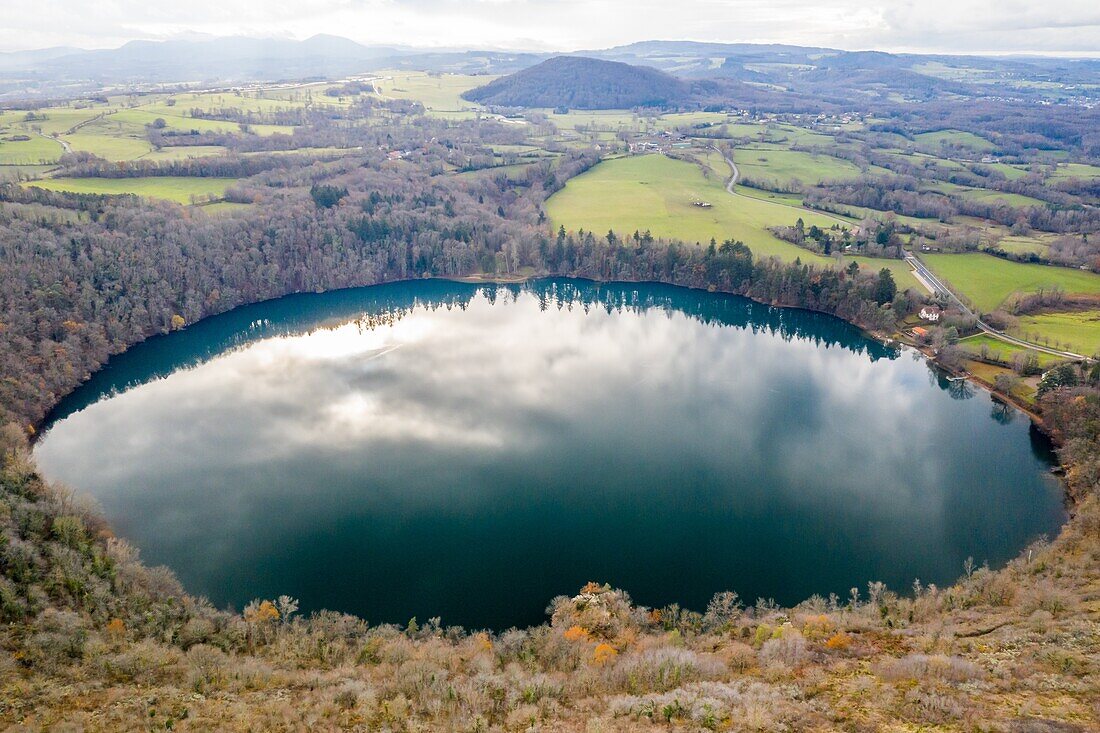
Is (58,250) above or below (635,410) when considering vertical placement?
above

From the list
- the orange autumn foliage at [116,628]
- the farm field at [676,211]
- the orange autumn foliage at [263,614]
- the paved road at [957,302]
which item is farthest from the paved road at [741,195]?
the orange autumn foliage at [116,628]

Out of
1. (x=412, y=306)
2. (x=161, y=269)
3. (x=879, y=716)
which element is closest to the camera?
(x=879, y=716)

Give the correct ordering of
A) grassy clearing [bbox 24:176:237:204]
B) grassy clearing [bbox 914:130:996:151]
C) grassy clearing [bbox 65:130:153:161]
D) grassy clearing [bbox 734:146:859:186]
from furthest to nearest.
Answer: grassy clearing [bbox 914:130:996:151] → grassy clearing [bbox 734:146:859:186] → grassy clearing [bbox 65:130:153:161] → grassy clearing [bbox 24:176:237:204]

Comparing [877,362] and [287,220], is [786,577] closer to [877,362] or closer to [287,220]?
[877,362]

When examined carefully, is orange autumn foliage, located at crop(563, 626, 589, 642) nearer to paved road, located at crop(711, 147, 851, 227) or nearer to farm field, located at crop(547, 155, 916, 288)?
farm field, located at crop(547, 155, 916, 288)

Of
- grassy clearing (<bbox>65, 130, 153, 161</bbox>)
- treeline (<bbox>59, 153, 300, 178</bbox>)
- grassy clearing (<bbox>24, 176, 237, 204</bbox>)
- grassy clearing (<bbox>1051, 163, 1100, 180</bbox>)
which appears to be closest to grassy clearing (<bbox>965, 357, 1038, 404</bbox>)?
grassy clearing (<bbox>1051, 163, 1100, 180</bbox>)

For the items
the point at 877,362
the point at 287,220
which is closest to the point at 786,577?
the point at 877,362
